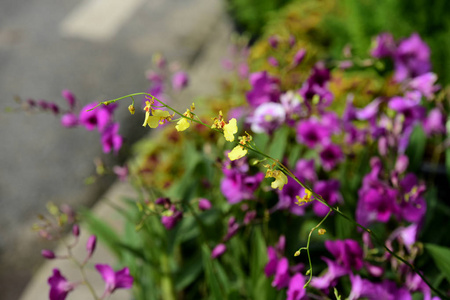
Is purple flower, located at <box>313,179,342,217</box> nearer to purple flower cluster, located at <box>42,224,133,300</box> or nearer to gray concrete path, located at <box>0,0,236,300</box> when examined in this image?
purple flower cluster, located at <box>42,224,133,300</box>

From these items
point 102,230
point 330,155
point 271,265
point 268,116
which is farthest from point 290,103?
point 102,230

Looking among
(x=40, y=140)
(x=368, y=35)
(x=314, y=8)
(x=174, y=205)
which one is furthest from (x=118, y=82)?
(x=174, y=205)

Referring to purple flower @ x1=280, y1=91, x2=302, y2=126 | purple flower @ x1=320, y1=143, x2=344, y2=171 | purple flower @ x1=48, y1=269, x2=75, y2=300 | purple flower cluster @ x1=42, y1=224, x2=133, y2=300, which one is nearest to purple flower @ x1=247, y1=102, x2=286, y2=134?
purple flower @ x1=280, y1=91, x2=302, y2=126

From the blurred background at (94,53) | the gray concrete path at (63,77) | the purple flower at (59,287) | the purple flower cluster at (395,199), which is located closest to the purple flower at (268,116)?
the purple flower cluster at (395,199)

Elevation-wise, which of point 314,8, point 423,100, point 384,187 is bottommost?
point 314,8

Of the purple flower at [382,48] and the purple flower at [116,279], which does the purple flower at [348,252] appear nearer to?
the purple flower at [116,279]

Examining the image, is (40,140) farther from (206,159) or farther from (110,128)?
(110,128)
